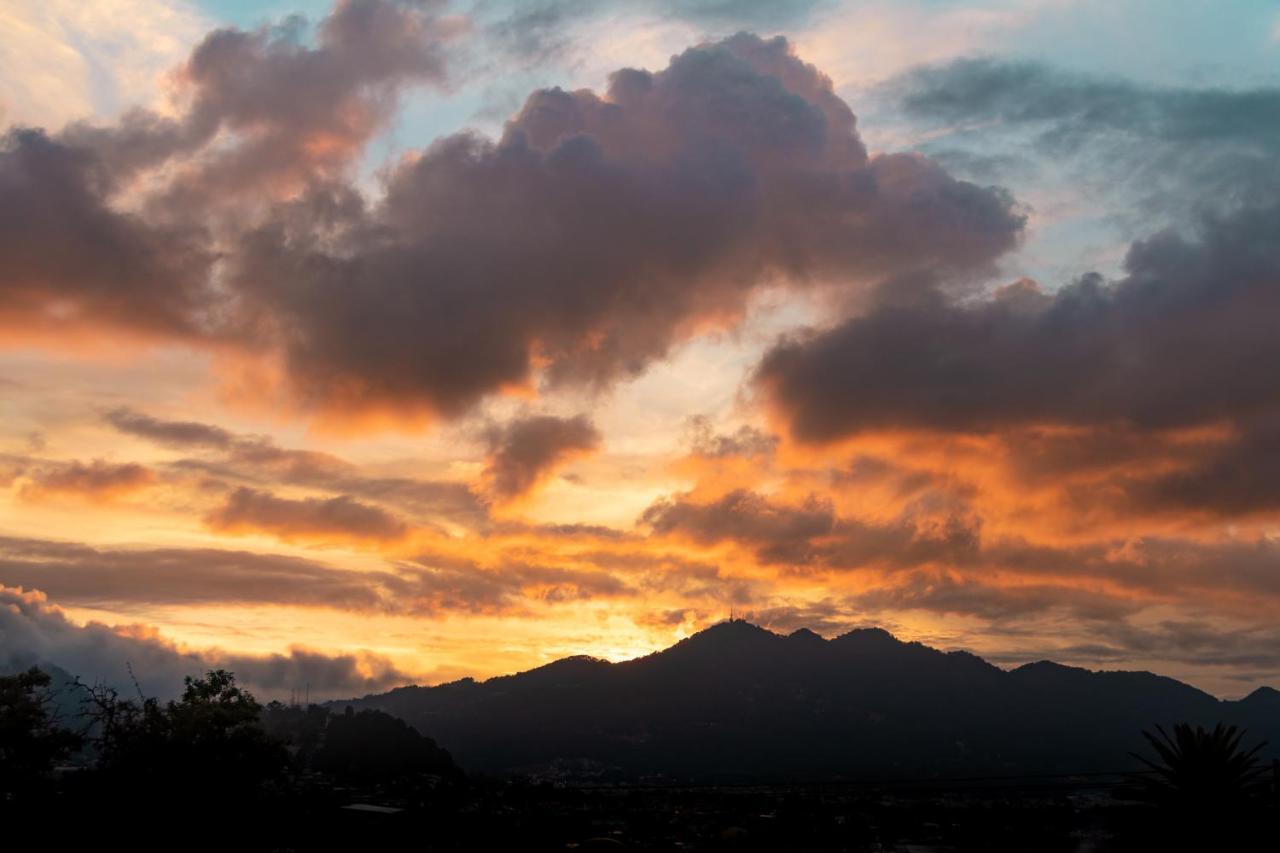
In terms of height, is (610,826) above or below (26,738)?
below

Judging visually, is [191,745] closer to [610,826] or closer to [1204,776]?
[610,826]

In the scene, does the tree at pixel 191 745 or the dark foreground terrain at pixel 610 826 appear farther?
the tree at pixel 191 745

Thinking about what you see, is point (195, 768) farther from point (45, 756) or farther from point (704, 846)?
point (704, 846)

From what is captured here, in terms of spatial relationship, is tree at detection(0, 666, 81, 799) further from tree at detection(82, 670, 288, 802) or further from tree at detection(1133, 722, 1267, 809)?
tree at detection(1133, 722, 1267, 809)

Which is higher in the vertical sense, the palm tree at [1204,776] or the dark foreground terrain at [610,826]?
the palm tree at [1204,776]

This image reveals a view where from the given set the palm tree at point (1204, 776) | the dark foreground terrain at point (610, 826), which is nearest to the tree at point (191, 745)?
the dark foreground terrain at point (610, 826)

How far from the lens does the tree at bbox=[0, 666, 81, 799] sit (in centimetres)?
8788

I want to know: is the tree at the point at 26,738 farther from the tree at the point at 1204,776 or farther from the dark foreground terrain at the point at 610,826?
the tree at the point at 1204,776

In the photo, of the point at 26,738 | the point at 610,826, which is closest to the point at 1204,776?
the point at 26,738

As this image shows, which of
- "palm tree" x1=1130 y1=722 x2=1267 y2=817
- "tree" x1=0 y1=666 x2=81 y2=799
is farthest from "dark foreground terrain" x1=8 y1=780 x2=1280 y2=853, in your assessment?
"tree" x1=0 y1=666 x2=81 y2=799

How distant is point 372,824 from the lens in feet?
385

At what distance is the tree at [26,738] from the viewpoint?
87875 mm

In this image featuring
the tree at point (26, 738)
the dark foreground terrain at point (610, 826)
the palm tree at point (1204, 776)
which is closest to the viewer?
the palm tree at point (1204, 776)

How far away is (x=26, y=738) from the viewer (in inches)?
3563
